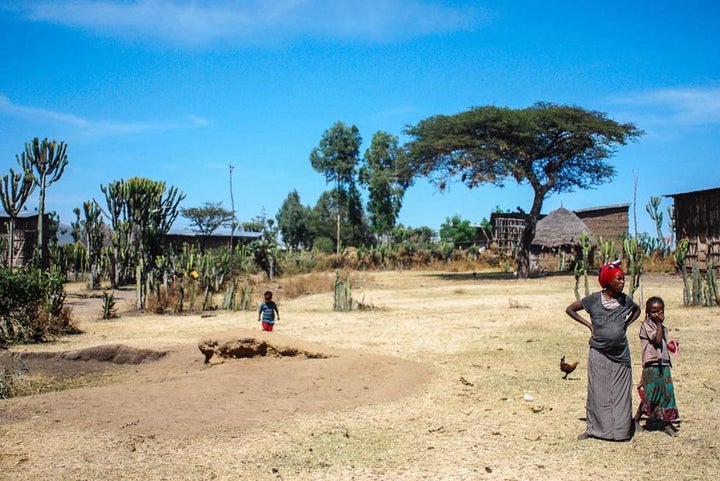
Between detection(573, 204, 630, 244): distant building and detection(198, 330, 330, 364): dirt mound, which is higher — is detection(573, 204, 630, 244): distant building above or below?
above

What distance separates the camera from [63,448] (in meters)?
5.66

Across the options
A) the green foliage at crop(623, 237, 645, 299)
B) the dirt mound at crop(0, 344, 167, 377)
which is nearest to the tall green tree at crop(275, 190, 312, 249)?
the green foliage at crop(623, 237, 645, 299)

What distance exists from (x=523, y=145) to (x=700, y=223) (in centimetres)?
741

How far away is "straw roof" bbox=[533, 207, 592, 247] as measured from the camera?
3291 centimetres

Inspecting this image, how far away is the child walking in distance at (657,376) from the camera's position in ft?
19.4

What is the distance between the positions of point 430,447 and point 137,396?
3377 millimetres

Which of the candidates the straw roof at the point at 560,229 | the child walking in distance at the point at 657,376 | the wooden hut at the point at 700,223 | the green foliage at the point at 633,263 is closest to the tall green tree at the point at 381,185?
the straw roof at the point at 560,229

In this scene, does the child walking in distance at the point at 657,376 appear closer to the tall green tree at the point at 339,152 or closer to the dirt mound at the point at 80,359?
the dirt mound at the point at 80,359

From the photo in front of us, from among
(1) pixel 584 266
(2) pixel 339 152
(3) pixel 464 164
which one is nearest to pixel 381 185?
(2) pixel 339 152

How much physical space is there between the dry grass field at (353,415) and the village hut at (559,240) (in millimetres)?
21100

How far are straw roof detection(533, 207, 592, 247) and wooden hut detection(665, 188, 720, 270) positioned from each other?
7.65 metres

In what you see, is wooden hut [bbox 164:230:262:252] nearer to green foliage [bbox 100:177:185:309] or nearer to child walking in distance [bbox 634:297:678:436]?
green foliage [bbox 100:177:185:309]

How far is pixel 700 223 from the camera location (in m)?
23.8

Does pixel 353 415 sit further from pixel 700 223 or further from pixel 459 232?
pixel 459 232
